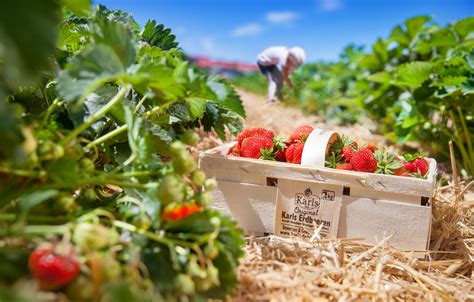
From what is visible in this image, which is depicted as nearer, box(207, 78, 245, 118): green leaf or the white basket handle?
box(207, 78, 245, 118): green leaf

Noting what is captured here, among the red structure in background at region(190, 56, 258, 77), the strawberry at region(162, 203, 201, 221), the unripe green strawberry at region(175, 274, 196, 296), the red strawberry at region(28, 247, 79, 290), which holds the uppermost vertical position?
the red structure in background at region(190, 56, 258, 77)

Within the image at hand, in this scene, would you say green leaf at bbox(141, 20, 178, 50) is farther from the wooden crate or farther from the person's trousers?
the person's trousers

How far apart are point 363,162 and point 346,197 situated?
11 cm

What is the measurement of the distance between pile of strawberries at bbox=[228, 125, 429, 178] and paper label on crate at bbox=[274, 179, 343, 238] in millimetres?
85

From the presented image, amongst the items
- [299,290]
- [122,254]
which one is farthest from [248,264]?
[122,254]

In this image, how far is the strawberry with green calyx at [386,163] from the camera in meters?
1.39

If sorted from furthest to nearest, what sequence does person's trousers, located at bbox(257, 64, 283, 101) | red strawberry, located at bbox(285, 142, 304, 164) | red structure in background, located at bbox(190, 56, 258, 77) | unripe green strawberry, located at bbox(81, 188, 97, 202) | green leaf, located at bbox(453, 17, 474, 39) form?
red structure in background, located at bbox(190, 56, 258, 77)
person's trousers, located at bbox(257, 64, 283, 101)
green leaf, located at bbox(453, 17, 474, 39)
red strawberry, located at bbox(285, 142, 304, 164)
unripe green strawberry, located at bbox(81, 188, 97, 202)

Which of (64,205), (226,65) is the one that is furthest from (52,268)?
(226,65)

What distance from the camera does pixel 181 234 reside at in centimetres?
87

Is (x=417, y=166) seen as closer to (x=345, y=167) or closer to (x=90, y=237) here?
(x=345, y=167)

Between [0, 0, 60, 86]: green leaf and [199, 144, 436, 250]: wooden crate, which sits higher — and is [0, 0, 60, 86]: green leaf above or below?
above

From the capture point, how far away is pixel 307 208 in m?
1.38

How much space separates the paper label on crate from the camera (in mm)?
1350

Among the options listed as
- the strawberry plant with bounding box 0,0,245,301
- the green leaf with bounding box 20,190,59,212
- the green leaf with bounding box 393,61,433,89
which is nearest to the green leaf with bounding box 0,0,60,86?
the strawberry plant with bounding box 0,0,245,301
